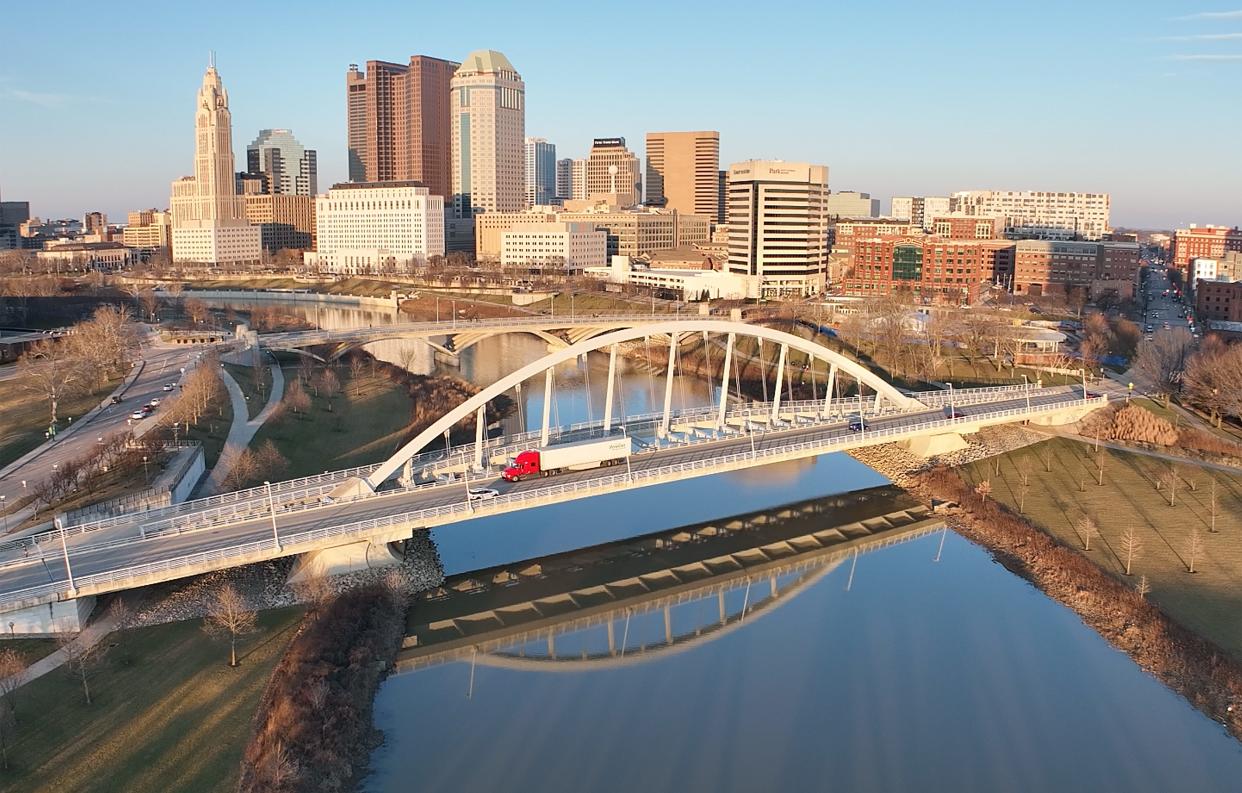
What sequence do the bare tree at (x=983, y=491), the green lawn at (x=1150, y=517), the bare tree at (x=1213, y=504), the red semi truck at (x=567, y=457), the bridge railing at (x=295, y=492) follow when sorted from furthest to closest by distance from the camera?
the bare tree at (x=983, y=491), the bare tree at (x=1213, y=504), the red semi truck at (x=567, y=457), the green lawn at (x=1150, y=517), the bridge railing at (x=295, y=492)

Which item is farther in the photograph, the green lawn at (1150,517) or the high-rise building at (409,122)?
the high-rise building at (409,122)

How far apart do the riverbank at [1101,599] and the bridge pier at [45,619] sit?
75.5 feet

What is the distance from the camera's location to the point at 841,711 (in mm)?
21578

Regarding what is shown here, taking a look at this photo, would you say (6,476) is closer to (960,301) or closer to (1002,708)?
(1002,708)

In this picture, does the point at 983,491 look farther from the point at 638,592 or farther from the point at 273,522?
the point at 273,522

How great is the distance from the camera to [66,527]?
83.6 ft

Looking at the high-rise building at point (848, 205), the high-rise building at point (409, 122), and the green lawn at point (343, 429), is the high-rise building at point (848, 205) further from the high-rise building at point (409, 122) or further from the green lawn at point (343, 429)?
the green lawn at point (343, 429)

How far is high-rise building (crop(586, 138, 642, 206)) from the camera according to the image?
187 metres

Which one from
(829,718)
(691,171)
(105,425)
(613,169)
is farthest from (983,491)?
(613,169)

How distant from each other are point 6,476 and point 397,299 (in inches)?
2885

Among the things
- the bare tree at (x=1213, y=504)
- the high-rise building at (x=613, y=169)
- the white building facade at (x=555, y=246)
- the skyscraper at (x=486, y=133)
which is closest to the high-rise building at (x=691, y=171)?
the high-rise building at (x=613, y=169)

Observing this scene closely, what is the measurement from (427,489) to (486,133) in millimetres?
145622

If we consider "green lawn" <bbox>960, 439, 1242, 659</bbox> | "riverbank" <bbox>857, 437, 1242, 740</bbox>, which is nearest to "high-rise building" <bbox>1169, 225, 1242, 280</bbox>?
"green lawn" <bbox>960, 439, 1242, 659</bbox>

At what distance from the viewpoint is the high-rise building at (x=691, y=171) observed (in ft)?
582
